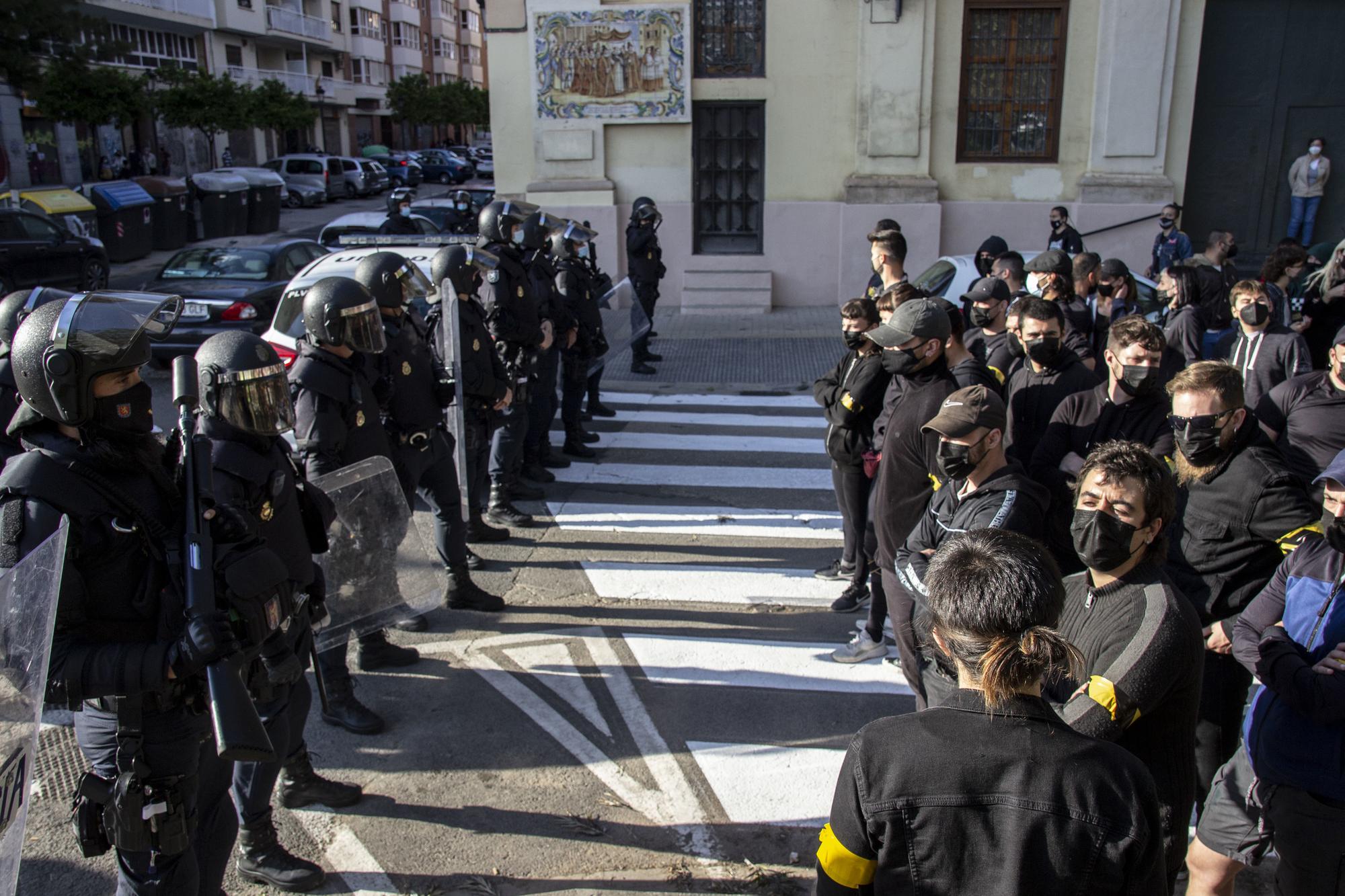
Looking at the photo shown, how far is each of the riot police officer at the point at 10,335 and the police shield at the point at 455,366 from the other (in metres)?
2.27

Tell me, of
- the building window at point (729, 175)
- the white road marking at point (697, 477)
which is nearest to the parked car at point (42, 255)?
the building window at point (729, 175)

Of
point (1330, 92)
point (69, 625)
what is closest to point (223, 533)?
point (69, 625)

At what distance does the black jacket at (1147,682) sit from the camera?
8.55 ft

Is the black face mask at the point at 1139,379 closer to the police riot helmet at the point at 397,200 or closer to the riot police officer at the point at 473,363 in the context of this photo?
the riot police officer at the point at 473,363

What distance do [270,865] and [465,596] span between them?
245cm

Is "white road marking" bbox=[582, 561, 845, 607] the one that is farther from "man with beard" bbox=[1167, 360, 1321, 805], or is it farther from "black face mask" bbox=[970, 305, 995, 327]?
"man with beard" bbox=[1167, 360, 1321, 805]

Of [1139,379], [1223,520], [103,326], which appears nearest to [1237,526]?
[1223,520]

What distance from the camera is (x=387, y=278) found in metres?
5.87

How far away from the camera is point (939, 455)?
3744 mm

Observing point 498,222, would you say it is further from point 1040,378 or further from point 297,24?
point 297,24

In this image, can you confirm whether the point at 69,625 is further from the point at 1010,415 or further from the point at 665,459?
the point at 665,459

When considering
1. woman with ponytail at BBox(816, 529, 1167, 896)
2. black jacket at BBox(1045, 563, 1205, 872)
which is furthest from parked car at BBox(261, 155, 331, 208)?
woman with ponytail at BBox(816, 529, 1167, 896)

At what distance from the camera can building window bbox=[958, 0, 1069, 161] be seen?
50.3 ft

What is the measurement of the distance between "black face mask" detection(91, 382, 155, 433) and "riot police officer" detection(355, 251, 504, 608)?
2.37 metres
